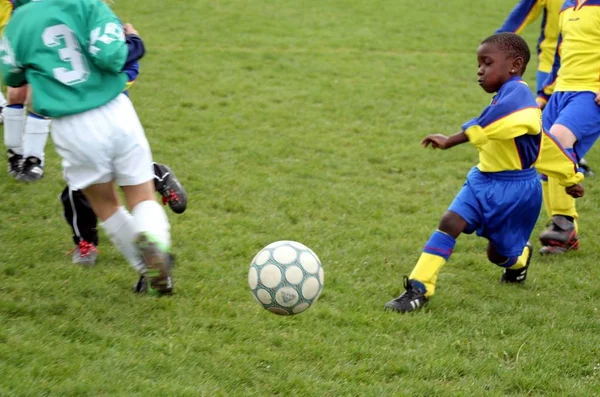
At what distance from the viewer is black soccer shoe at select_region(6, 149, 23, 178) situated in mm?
7036

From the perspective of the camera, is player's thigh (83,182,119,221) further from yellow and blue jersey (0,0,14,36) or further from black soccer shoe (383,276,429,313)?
yellow and blue jersey (0,0,14,36)

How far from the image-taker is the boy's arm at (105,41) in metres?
3.97

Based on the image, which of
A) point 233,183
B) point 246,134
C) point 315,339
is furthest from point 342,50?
point 315,339

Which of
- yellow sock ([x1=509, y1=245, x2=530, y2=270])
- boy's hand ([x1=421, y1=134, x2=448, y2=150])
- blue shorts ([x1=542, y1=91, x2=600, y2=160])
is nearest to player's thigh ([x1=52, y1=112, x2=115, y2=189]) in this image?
boy's hand ([x1=421, y1=134, x2=448, y2=150])

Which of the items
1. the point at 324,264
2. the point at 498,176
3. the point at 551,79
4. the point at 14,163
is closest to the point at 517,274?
the point at 498,176

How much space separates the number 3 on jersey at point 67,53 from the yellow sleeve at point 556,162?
2.96m

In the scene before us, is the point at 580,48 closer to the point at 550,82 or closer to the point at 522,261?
the point at 550,82

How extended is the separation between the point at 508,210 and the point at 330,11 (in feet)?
37.2

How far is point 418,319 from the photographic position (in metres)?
4.78

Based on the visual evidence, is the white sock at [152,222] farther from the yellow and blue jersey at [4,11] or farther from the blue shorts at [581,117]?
the yellow and blue jersey at [4,11]

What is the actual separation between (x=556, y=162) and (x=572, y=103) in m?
0.97

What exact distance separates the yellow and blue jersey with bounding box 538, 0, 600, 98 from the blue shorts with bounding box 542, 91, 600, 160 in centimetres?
7

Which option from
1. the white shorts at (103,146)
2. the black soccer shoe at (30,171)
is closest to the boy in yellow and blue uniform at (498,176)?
the white shorts at (103,146)

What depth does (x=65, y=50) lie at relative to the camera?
13.2 feet
